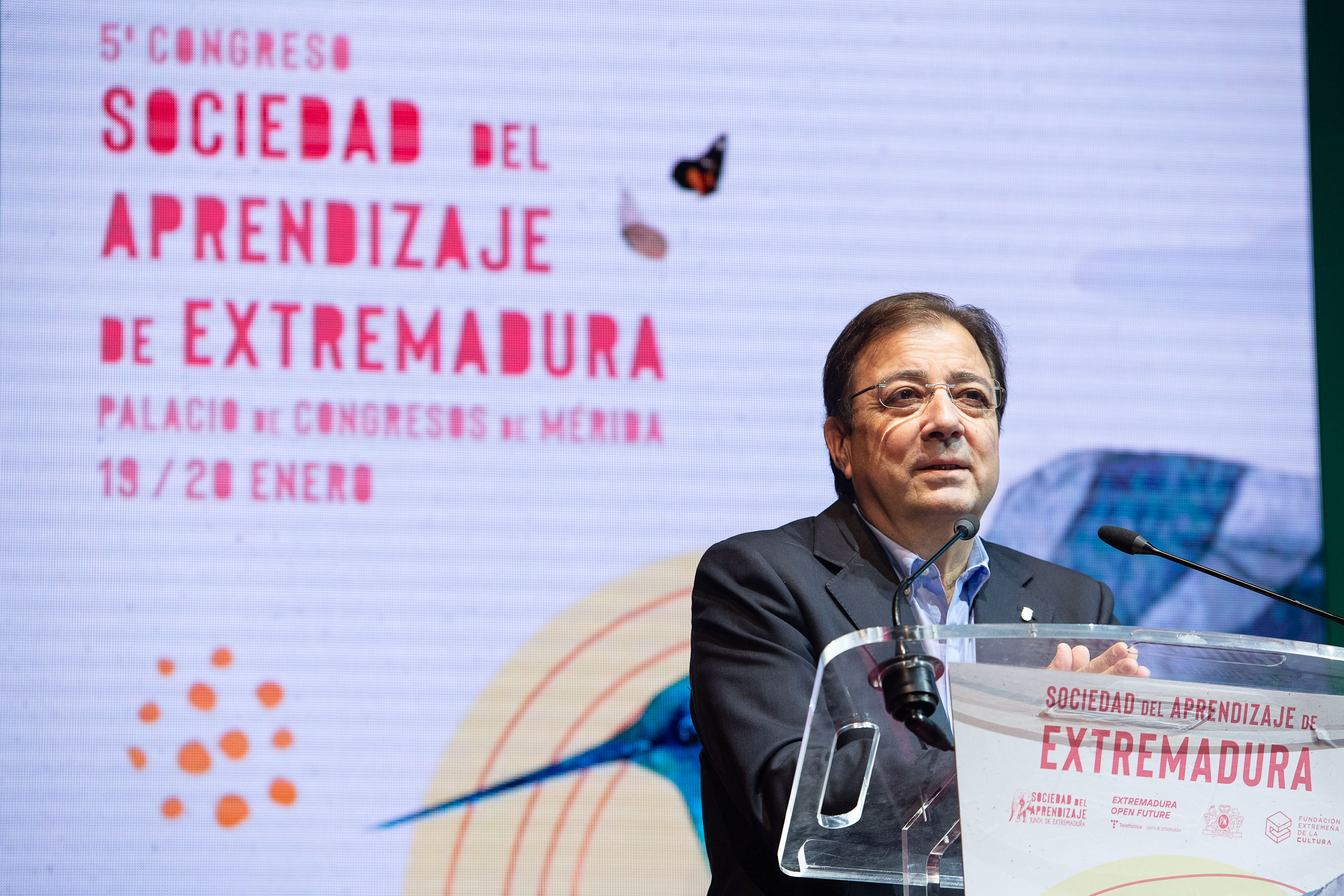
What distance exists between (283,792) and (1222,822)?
1.89 m

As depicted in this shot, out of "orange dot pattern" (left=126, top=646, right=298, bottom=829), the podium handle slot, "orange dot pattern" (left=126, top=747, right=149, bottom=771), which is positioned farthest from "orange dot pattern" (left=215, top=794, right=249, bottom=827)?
the podium handle slot

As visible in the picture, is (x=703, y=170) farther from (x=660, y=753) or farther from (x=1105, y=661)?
(x=1105, y=661)

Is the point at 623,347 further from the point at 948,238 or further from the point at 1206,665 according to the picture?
the point at 1206,665

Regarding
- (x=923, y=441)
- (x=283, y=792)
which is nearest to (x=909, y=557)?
(x=923, y=441)

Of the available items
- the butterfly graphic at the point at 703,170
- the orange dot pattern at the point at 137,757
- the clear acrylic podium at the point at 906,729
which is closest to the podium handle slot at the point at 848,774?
the clear acrylic podium at the point at 906,729

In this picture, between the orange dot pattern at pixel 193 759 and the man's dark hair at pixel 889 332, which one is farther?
the orange dot pattern at pixel 193 759

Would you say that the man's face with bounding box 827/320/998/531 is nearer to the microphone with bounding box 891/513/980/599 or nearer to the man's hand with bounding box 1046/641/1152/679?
the microphone with bounding box 891/513/980/599

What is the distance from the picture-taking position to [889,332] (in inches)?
82.7

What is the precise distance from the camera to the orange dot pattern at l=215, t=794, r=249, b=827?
2623mm

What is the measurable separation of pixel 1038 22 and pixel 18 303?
Answer: 2.27 metres

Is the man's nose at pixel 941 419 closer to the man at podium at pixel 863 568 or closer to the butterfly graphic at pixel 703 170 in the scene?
the man at podium at pixel 863 568

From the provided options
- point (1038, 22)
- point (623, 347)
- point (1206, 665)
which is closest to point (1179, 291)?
point (1038, 22)

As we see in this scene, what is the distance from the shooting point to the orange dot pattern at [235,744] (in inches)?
104

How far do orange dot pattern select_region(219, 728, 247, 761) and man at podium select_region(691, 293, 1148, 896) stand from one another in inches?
45.7
